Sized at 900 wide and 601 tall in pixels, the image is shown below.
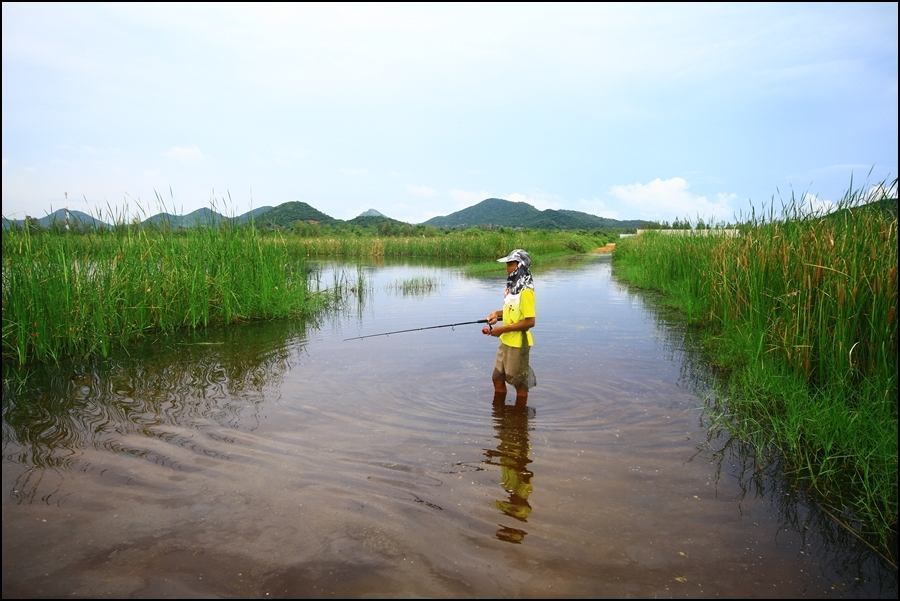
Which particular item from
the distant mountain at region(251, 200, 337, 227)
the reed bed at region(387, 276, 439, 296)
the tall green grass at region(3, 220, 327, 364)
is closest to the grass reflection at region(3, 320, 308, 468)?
the tall green grass at region(3, 220, 327, 364)

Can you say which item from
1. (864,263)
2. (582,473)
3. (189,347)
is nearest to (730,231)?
(864,263)

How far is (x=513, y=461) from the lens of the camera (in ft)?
14.2

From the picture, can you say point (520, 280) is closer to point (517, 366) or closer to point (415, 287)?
point (517, 366)

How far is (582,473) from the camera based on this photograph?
412 cm

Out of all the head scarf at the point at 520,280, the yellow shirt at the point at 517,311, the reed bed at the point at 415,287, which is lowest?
the reed bed at the point at 415,287

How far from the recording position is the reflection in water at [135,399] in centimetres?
458

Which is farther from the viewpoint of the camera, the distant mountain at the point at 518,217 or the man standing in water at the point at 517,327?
the distant mountain at the point at 518,217

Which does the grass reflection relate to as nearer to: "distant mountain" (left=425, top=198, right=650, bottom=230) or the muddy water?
the muddy water

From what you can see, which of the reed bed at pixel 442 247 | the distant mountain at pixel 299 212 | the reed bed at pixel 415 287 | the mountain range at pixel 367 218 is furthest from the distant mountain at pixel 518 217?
the reed bed at pixel 415 287

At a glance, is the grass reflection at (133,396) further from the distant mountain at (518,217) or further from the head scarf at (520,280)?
the distant mountain at (518,217)

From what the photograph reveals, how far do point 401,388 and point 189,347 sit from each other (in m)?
3.66

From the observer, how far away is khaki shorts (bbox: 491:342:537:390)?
212 inches

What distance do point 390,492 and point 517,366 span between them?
2.04m

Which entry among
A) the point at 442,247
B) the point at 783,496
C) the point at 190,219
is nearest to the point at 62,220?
the point at 190,219
